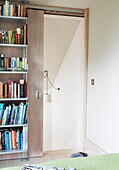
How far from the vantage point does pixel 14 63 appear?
9.50 feet

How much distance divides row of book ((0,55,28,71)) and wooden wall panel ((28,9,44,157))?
0.53ft

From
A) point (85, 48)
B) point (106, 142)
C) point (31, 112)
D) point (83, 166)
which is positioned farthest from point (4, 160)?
point (85, 48)

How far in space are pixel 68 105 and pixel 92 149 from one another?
1.36 meters

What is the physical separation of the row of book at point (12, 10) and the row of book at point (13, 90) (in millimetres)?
949

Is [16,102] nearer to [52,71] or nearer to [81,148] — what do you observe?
[81,148]

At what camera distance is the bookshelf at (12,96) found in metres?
2.83

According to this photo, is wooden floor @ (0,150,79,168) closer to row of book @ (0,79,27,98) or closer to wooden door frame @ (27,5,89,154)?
wooden door frame @ (27,5,89,154)

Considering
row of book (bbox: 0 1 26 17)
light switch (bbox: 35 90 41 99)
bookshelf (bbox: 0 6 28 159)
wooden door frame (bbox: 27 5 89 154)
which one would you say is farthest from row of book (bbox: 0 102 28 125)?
row of book (bbox: 0 1 26 17)

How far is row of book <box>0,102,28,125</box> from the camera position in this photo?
281cm

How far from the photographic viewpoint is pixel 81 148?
3.45 meters

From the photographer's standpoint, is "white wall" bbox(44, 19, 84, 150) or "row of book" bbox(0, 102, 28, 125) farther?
"white wall" bbox(44, 19, 84, 150)

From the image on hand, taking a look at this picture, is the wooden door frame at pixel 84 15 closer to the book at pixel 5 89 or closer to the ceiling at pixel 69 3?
the ceiling at pixel 69 3

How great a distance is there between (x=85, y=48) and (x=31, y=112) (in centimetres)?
134

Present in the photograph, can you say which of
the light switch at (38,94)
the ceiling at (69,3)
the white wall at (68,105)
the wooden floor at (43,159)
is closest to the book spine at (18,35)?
the ceiling at (69,3)
